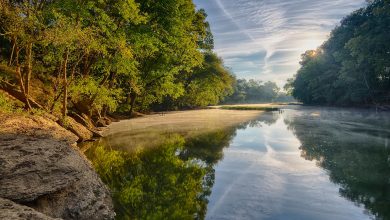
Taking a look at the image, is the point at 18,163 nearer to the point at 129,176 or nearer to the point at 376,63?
the point at 129,176

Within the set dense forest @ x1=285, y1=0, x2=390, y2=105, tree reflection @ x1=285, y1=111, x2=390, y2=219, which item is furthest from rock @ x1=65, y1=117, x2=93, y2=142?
dense forest @ x1=285, y1=0, x2=390, y2=105

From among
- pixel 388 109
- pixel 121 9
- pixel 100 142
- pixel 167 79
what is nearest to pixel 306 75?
pixel 388 109

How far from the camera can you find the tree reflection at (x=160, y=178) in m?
6.11

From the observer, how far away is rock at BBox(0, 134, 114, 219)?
5.31m

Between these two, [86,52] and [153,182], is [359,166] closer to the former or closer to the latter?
[153,182]

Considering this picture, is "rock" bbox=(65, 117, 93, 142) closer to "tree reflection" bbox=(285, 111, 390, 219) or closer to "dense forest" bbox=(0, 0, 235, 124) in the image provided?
"dense forest" bbox=(0, 0, 235, 124)

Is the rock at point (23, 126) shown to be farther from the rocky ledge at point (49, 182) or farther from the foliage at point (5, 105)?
the foliage at point (5, 105)

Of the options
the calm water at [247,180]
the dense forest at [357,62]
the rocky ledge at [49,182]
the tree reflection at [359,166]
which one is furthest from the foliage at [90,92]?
the dense forest at [357,62]

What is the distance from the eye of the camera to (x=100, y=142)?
1472cm

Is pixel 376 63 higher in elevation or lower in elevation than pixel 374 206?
higher

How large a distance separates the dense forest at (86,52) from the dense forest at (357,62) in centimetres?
2513

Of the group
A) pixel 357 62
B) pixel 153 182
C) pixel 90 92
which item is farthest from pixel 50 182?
pixel 357 62

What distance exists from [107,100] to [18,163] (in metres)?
14.6

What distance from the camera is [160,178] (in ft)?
27.2
